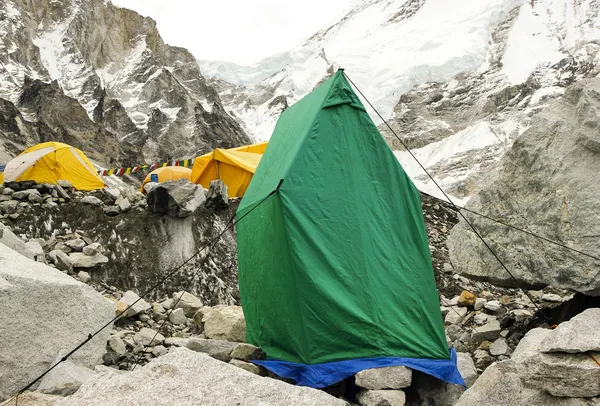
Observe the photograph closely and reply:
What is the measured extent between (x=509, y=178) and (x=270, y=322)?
2980mm

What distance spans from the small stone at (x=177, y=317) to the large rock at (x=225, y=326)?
0.85 meters

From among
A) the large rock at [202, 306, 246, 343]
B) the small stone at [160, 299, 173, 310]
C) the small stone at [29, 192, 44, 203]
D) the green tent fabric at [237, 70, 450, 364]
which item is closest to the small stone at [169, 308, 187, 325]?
the small stone at [160, 299, 173, 310]

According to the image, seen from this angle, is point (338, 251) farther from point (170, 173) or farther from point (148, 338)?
point (170, 173)

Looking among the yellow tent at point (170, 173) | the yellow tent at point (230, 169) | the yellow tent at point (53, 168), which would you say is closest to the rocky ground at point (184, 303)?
the yellow tent at point (230, 169)

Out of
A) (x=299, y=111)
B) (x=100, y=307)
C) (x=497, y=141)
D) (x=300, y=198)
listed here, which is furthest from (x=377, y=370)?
(x=497, y=141)

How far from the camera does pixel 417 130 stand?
309ft

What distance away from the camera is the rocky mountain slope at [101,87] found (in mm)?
51656

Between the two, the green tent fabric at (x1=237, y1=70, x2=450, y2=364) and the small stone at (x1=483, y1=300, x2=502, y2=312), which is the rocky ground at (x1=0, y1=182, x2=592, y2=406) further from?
the green tent fabric at (x1=237, y1=70, x2=450, y2=364)

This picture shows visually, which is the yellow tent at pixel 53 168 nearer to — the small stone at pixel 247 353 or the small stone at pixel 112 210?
the small stone at pixel 112 210

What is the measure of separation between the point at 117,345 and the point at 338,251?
2.35 m

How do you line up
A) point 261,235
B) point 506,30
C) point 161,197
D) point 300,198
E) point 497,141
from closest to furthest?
1. point 300,198
2. point 261,235
3. point 161,197
4. point 497,141
5. point 506,30

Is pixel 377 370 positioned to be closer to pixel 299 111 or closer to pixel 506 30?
pixel 299 111

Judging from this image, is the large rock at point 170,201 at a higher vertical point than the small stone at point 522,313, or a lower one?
higher

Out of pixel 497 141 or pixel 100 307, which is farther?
pixel 497 141
